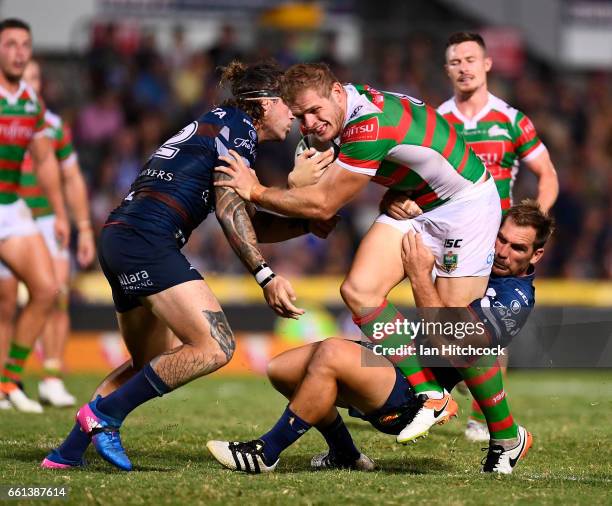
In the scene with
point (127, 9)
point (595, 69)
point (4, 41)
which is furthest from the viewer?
point (595, 69)

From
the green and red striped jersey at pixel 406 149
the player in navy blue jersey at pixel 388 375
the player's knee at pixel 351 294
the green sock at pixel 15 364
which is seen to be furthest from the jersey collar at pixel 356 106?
the green sock at pixel 15 364

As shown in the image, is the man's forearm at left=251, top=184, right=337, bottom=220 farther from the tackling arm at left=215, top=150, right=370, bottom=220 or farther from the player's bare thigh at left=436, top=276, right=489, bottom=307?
the player's bare thigh at left=436, top=276, right=489, bottom=307

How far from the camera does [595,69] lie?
843 inches

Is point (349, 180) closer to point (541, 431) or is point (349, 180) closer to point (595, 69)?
point (541, 431)

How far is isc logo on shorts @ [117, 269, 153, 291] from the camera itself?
6375 millimetres

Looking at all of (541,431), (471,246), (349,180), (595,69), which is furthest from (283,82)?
(595,69)

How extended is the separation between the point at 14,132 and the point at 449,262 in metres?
4.48

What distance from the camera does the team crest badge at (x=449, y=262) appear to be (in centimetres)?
711

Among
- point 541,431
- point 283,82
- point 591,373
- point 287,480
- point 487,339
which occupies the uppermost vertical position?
point 283,82

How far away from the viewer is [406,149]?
667 centimetres

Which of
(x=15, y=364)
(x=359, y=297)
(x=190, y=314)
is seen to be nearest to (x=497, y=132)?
(x=359, y=297)

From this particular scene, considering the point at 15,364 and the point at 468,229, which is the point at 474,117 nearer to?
the point at 468,229

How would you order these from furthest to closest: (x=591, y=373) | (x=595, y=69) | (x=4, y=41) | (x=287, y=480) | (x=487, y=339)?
A: (x=595, y=69) < (x=591, y=373) < (x=4, y=41) < (x=487, y=339) < (x=287, y=480)

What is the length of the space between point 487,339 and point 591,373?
9.37 meters
